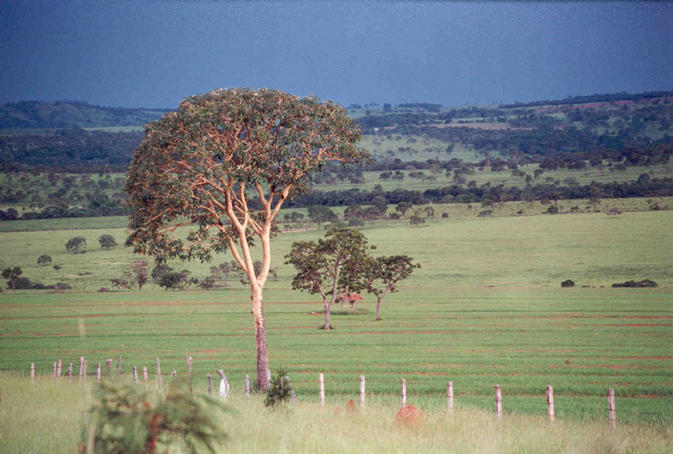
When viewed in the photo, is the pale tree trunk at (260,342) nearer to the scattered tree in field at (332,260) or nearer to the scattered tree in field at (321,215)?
the scattered tree in field at (332,260)

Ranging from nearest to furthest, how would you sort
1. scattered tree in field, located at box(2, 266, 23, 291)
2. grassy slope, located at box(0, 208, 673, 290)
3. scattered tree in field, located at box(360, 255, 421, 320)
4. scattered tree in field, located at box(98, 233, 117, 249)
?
1. scattered tree in field, located at box(360, 255, 421, 320)
2. scattered tree in field, located at box(2, 266, 23, 291)
3. grassy slope, located at box(0, 208, 673, 290)
4. scattered tree in field, located at box(98, 233, 117, 249)

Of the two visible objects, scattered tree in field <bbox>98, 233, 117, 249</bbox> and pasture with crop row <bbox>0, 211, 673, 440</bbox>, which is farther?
scattered tree in field <bbox>98, 233, 117, 249</bbox>

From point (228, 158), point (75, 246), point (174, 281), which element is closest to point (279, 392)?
point (228, 158)

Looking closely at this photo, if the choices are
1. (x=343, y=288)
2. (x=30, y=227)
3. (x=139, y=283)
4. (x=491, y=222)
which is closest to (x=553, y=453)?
(x=343, y=288)

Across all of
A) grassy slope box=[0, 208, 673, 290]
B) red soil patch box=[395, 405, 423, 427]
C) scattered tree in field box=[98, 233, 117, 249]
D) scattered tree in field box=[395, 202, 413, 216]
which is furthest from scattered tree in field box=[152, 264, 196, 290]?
red soil patch box=[395, 405, 423, 427]

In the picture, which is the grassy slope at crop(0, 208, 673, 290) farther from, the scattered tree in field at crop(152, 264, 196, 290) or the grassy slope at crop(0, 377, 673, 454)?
the grassy slope at crop(0, 377, 673, 454)

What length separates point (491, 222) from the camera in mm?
157750

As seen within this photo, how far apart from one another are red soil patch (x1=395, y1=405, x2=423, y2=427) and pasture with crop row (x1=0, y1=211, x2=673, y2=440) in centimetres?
460

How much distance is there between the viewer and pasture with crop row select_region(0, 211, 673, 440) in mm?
30297

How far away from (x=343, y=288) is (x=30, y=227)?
369 ft

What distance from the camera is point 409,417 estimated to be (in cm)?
1595

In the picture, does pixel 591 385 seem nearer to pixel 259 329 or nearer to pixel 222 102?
pixel 259 329

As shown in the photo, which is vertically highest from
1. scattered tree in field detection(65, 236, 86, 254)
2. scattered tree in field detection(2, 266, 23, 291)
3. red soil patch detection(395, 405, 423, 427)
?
scattered tree in field detection(65, 236, 86, 254)

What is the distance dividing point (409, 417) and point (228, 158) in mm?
12939
